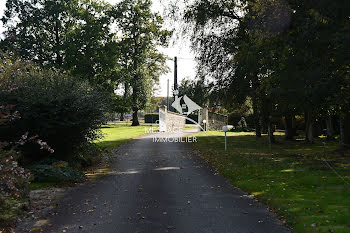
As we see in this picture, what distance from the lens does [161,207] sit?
707 cm

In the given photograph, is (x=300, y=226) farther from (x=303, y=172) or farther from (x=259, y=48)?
(x=259, y=48)

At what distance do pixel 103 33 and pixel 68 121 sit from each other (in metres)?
28.0

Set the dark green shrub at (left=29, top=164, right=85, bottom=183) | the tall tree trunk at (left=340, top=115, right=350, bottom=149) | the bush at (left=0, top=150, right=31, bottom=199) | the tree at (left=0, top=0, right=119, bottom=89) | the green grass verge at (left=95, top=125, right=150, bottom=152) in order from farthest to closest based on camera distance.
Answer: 1. the tree at (left=0, top=0, right=119, bottom=89)
2. the green grass verge at (left=95, top=125, right=150, bottom=152)
3. the tall tree trunk at (left=340, top=115, right=350, bottom=149)
4. the dark green shrub at (left=29, top=164, right=85, bottom=183)
5. the bush at (left=0, top=150, right=31, bottom=199)

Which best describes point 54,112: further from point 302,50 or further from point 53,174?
point 302,50

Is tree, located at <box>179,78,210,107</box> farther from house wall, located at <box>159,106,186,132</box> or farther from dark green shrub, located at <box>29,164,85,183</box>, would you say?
dark green shrub, located at <box>29,164,85,183</box>

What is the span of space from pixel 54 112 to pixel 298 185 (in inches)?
295

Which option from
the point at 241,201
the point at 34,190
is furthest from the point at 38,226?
the point at 241,201

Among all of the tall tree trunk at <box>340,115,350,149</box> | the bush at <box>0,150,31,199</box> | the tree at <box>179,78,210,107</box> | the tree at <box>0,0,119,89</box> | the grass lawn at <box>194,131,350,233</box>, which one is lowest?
the grass lawn at <box>194,131,350,233</box>

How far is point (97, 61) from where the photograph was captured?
36.4m

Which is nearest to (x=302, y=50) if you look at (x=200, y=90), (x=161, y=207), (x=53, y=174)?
(x=161, y=207)

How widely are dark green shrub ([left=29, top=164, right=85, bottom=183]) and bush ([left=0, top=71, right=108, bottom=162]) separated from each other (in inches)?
49.8

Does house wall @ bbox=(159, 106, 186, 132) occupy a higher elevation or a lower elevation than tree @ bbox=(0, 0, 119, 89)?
lower

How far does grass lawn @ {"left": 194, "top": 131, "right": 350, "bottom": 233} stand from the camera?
6.05 m

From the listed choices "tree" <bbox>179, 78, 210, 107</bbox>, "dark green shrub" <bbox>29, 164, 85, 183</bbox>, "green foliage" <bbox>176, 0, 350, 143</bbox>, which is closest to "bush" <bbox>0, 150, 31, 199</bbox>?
"dark green shrub" <bbox>29, 164, 85, 183</bbox>
